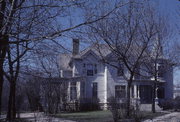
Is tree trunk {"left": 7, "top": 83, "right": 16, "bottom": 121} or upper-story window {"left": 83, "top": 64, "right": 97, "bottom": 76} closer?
tree trunk {"left": 7, "top": 83, "right": 16, "bottom": 121}

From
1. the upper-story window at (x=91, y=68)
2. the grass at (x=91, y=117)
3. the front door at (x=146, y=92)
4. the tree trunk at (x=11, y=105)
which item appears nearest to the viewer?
the tree trunk at (x=11, y=105)

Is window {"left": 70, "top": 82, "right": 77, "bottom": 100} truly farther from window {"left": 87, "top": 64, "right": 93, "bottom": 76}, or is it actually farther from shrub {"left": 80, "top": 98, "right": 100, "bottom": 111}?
window {"left": 87, "top": 64, "right": 93, "bottom": 76}

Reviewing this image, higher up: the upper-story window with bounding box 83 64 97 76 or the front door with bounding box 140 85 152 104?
the upper-story window with bounding box 83 64 97 76

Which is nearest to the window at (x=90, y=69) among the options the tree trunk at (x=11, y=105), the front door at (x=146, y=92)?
the front door at (x=146, y=92)

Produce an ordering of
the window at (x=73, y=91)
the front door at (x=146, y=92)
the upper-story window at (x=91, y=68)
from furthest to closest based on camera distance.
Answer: the front door at (x=146, y=92) < the upper-story window at (x=91, y=68) < the window at (x=73, y=91)

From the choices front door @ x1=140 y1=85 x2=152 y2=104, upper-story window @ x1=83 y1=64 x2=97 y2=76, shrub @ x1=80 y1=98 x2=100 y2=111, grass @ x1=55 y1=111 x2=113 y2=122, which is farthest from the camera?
front door @ x1=140 y1=85 x2=152 y2=104

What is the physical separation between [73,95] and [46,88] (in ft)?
65.5

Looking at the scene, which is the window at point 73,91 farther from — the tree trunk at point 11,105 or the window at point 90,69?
the tree trunk at point 11,105

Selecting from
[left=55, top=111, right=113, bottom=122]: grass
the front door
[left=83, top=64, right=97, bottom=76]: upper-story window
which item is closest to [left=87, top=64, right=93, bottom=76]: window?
[left=83, top=64, right=97, bottom=76]: upper-story window

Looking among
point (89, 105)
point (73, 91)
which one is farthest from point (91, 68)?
point (89, 105)

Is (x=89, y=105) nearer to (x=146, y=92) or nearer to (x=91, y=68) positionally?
(x=91, y=68)

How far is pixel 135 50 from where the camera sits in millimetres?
21562

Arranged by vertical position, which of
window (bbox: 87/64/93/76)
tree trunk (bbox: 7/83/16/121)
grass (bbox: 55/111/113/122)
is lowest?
grass (bbox: 55/111/113/122)

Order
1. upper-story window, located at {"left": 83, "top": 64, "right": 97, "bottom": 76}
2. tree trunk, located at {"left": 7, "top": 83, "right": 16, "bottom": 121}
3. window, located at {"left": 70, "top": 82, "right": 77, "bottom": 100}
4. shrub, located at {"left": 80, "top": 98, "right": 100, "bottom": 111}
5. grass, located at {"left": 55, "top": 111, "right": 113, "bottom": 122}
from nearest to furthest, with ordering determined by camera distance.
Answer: tree trunk, located at {"left": 7, "top": 83, "right": 16, "bottom": 121} → grass, located at {"left": 55, "top": 111, "right": 113, "bottom": 122} → shrub, located at {"left": 80, "top": 98, "right": 100, "bottom": 111} → window, located at {"left": 70, "top": 82, "right": 77, "bottom": 100} → upper-story window, located at {"left": 83, "top": 64, "right": 97, "bottom": 76}
